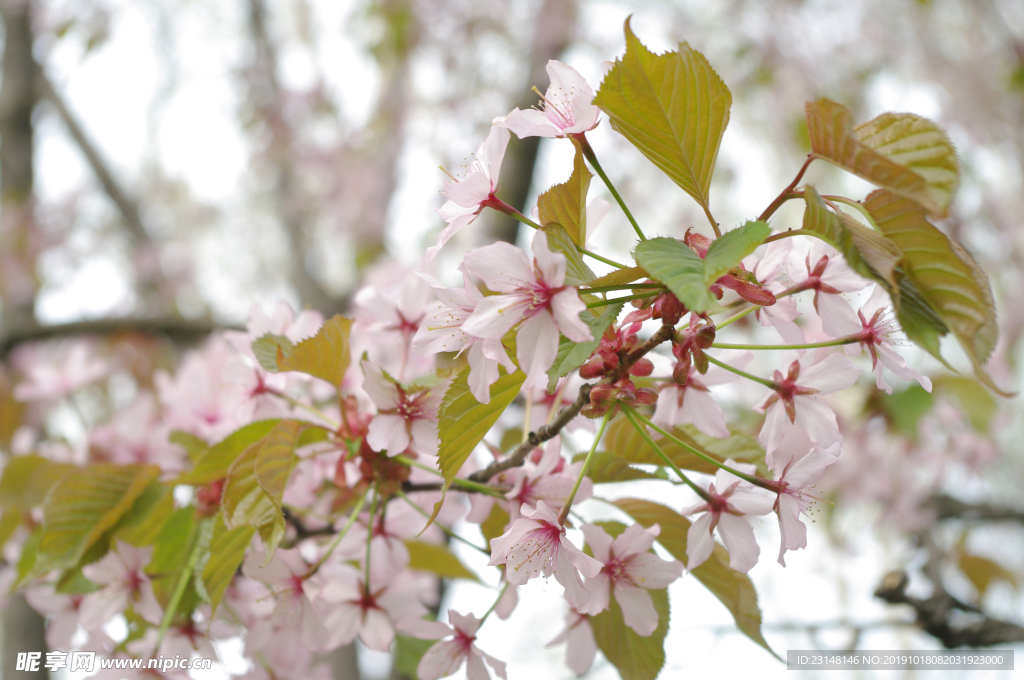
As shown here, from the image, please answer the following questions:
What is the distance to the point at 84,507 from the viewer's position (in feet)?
2.63

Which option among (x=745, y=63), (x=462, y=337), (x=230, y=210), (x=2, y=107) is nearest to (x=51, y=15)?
(x=2, y=107)

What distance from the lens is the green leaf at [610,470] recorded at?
0.67 metres

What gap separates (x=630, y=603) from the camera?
0.65 metres

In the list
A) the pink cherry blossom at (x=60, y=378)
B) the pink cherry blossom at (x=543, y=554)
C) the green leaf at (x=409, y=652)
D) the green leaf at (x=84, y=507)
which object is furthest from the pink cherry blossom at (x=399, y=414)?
the pink cherry blossom at (x=60, y=378)

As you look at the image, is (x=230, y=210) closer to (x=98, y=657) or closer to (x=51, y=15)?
(x=51, y=15)

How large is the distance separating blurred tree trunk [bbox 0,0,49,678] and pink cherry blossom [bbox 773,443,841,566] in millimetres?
2369

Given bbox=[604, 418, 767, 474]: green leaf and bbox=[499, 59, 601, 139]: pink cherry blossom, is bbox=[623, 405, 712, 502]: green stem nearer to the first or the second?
bbox=[604, 418, 767, 474]: green leaf

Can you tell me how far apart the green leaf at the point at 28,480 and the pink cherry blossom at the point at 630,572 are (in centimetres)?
77

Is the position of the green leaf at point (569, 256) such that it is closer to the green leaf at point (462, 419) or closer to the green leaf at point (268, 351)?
the green leaf at point (462, 419)

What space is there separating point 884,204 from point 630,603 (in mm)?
415

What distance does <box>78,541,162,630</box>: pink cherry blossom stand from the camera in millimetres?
806

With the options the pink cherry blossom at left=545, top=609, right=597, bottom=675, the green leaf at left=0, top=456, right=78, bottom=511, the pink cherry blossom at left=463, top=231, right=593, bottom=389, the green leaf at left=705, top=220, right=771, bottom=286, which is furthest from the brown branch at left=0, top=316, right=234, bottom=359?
the green leaf at left=705, top=220, right=771, bottom=286

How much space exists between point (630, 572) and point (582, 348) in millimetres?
252

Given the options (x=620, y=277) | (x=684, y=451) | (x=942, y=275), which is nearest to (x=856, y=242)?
(x=942, y=275)
